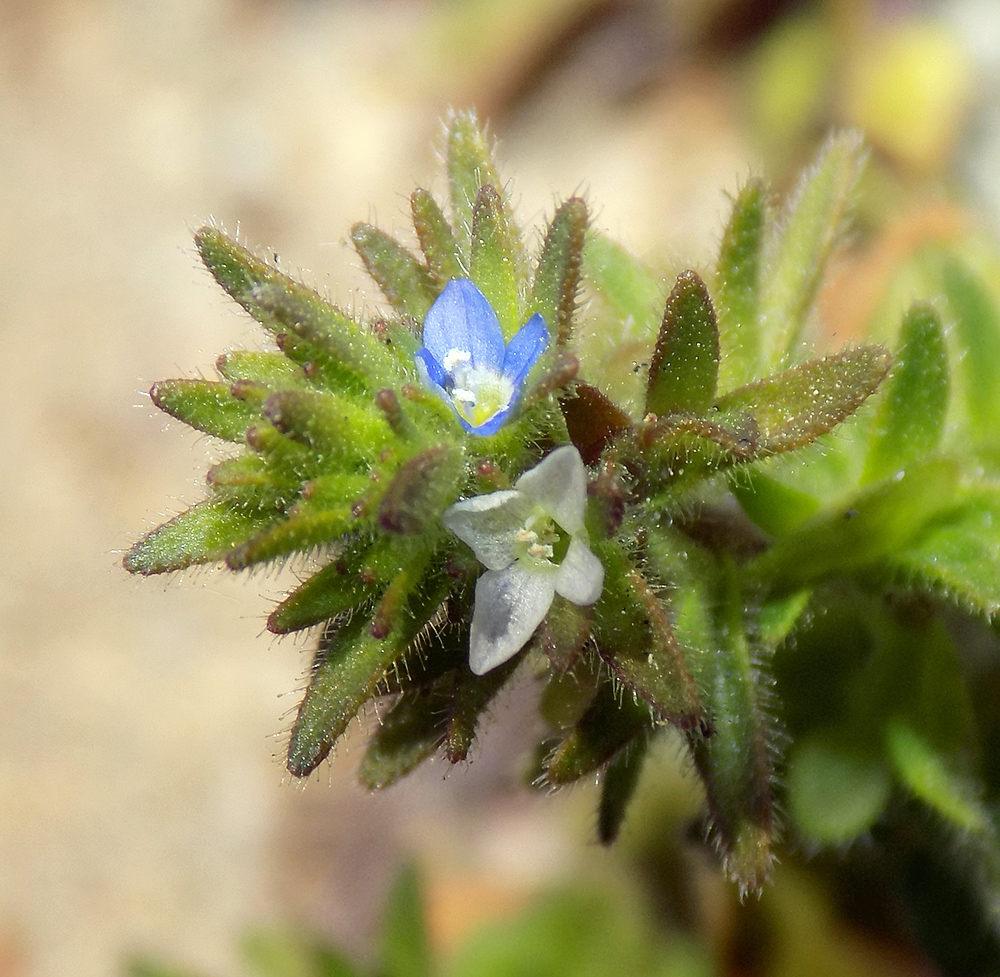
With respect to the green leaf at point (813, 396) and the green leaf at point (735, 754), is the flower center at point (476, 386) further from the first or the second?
the green leaf at point (735, 754)

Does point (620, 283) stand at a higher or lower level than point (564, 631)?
higher

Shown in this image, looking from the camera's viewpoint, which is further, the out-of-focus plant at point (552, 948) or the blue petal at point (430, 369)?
the out-of-focus plant at point (552, 948)

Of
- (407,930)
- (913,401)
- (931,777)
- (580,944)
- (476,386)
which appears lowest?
(580,944)

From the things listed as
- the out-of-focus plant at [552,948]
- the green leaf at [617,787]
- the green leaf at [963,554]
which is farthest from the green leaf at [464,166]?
the out-of-focus plant at [552,948]

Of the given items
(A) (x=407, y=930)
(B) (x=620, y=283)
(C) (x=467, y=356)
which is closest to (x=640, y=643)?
(C) (x=467, y=356)

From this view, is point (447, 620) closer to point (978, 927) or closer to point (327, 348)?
point (327, 348)

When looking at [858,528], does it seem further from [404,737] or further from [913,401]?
[404,737]

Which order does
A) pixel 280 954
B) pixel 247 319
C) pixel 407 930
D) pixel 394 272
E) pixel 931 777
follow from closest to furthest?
pixel 394 272, pixel 931 777, pixel 407 930, pixel 280 954, pixel 247 319
